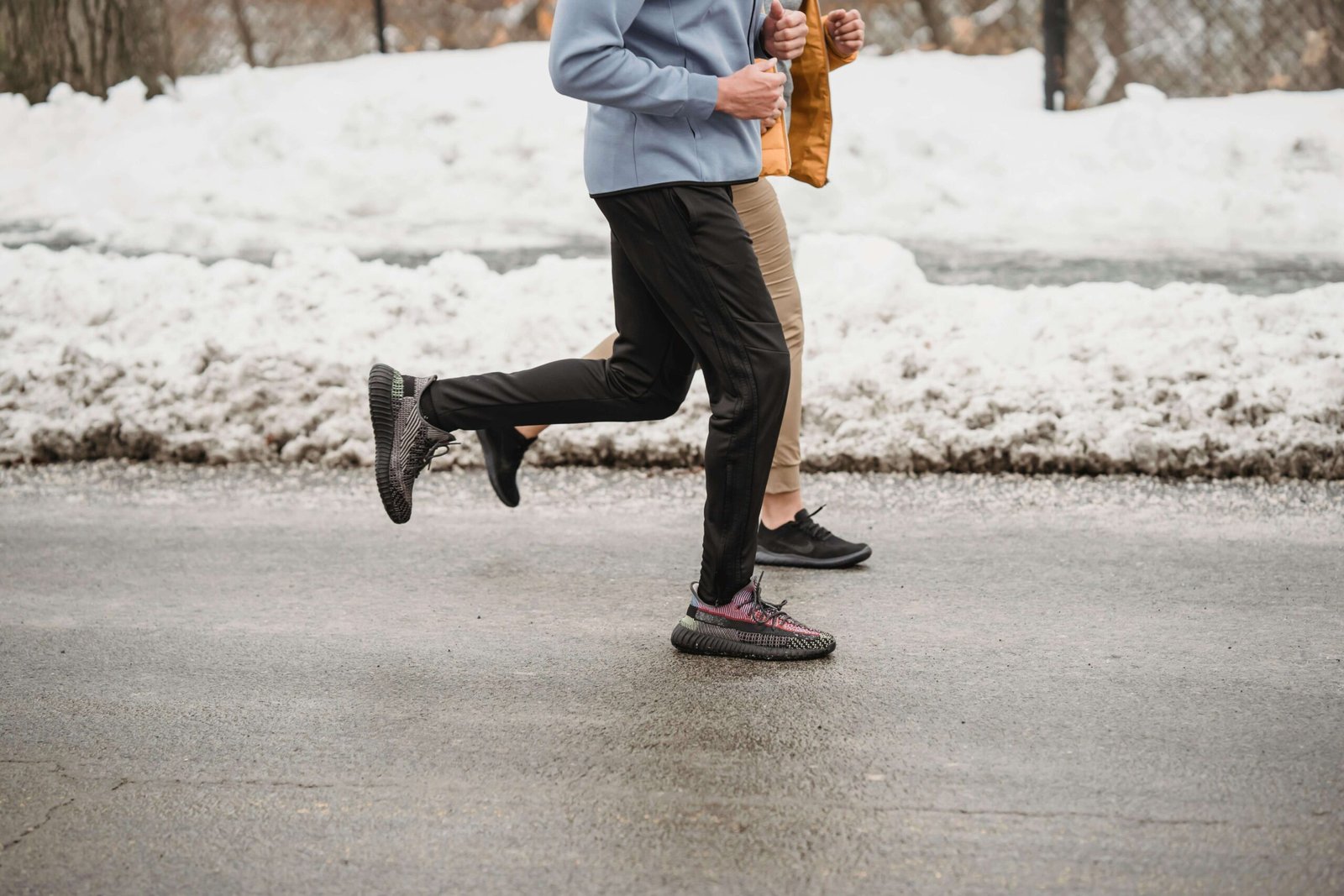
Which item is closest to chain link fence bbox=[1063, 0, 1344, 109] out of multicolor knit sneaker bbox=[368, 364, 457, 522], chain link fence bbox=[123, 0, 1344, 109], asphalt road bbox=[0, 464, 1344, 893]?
chain link fence bbox=[123, 0, 1344, 109]

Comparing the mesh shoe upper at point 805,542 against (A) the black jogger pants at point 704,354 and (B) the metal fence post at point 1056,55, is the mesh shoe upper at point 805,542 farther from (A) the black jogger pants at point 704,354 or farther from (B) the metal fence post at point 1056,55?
(B) the metal fence post at point 1056,55

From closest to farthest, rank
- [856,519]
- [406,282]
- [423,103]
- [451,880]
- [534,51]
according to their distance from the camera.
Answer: [451,880] < [856,519] < [406,282] < [423,103] < [534,51]

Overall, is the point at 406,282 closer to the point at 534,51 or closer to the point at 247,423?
the point at 247,423

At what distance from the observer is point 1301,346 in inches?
213

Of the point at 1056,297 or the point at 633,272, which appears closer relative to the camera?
the point at 633,272

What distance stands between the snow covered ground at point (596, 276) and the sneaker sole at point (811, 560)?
110cm

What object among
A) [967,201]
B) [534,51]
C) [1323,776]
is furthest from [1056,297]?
[534,51]

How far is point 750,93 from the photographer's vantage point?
10.3ft

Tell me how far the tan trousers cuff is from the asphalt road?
253 millimetres

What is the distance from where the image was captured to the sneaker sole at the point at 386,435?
377 cm

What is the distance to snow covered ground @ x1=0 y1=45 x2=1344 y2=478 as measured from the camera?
209 inches

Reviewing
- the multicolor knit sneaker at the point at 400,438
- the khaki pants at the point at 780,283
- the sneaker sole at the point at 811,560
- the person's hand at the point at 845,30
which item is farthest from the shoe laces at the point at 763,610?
the person's hand at the point at 845,30

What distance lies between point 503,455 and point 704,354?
1.25 m

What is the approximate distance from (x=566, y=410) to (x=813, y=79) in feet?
3.64
